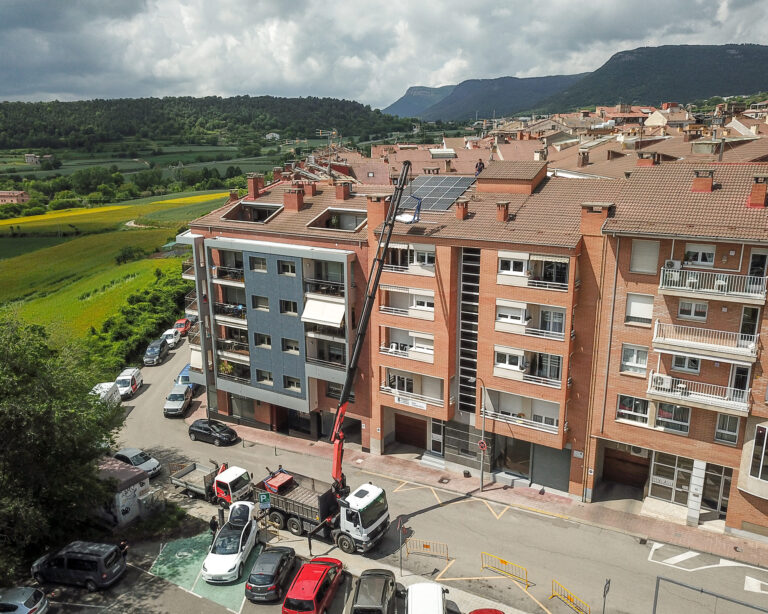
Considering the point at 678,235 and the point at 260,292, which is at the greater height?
the point at 678,235

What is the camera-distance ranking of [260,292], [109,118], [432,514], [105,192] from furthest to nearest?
[109,118], [105,192], [260,292], [432,514]

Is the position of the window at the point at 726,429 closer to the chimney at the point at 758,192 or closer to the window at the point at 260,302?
the chimney at the point at 758,192

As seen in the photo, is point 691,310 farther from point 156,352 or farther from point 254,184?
point 156,352

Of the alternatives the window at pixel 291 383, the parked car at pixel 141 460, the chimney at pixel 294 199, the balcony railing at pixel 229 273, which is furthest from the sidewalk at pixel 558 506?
the chimney at pixel 294 199


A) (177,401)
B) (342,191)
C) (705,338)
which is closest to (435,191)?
(342,191)

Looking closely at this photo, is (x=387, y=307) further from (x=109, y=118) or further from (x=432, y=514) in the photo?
(x=109, y=118)

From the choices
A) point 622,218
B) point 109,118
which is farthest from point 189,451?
point 109,118

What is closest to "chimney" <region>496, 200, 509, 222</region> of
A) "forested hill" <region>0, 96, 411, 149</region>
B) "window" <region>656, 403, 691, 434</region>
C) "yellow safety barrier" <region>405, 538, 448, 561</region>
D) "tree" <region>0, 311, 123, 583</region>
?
"window" <region>656, 403, 691, 434</region>
